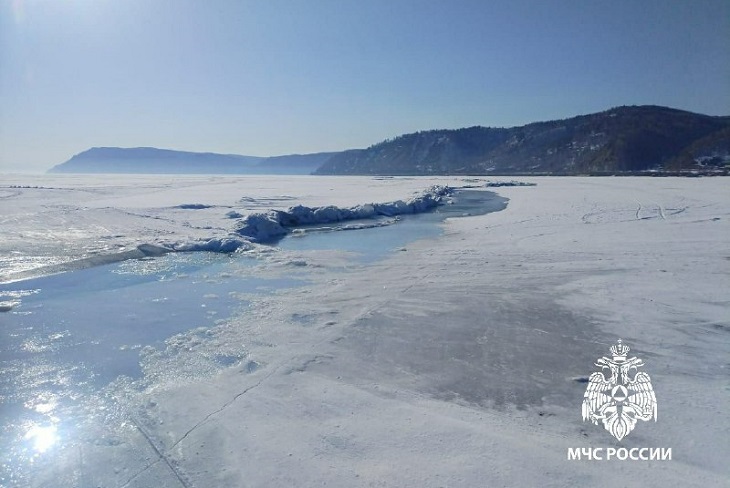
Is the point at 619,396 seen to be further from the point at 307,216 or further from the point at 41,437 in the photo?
the point at 307,216

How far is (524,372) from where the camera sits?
3.98 m

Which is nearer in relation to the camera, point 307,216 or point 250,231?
point 250,231

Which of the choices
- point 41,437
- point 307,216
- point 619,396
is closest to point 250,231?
point 307,216

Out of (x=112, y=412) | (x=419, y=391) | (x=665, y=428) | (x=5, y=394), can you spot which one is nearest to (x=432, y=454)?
(x=419, y=391)

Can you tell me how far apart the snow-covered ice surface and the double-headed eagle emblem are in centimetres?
8

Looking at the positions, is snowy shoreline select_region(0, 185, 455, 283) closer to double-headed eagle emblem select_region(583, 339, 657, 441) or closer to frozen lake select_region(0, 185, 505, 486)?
frozen lake select_region(0, 185, 505, 486)

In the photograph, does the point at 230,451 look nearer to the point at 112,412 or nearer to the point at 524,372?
the point at 112,412

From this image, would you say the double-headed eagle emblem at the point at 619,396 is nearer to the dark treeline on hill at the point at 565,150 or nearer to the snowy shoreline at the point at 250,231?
the snowy shoreline at the point at 250,231

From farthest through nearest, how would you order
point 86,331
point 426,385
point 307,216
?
point 307,216 → point 86,331 → point 426,385

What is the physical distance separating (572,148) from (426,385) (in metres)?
87.8

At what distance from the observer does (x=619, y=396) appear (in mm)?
3521

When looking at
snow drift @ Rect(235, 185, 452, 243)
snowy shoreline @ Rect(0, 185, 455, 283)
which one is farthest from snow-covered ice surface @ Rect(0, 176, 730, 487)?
snow drift @ Rect(235, 185, 452, 243)

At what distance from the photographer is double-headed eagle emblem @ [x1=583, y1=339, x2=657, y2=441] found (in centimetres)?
320

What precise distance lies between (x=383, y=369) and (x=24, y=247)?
9.51 meters
